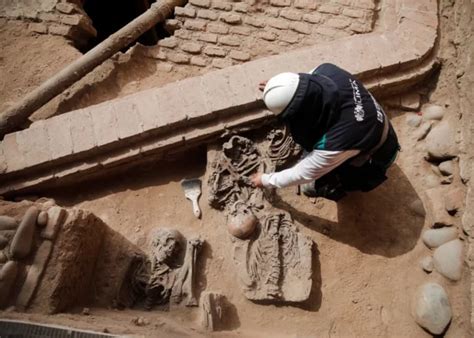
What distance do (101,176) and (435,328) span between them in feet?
9.34

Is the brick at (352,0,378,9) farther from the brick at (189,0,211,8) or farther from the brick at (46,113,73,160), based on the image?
the brick at (46,113,73,160)

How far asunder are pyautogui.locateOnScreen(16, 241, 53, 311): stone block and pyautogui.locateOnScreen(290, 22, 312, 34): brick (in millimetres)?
2763

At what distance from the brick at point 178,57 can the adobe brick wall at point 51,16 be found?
95cm

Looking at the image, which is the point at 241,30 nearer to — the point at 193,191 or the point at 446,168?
the point at 193,191

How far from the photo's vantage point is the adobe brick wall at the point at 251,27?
378cm

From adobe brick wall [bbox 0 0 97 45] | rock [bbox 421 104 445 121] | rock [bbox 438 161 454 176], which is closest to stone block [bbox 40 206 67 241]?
adobe brick wall [bbox 0 0 97 45]

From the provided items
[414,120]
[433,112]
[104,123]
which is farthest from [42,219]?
[433,112]

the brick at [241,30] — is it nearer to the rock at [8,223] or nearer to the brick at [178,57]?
the brick at [178,57]

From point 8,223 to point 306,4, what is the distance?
3.12m

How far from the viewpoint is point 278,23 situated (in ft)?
12.6

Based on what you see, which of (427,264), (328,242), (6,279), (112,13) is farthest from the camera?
(112,13)

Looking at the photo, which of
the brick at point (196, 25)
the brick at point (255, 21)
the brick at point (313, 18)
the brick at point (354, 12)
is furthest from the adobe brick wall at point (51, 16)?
the brick at point (354, 12)

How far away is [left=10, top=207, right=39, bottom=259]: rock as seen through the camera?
2648 millimetres

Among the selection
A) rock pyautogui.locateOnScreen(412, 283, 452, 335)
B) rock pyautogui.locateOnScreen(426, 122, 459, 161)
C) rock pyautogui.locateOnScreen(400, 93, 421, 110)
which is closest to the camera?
rock pyautogui.locateOnScreen(412, 283, 452, 335)
